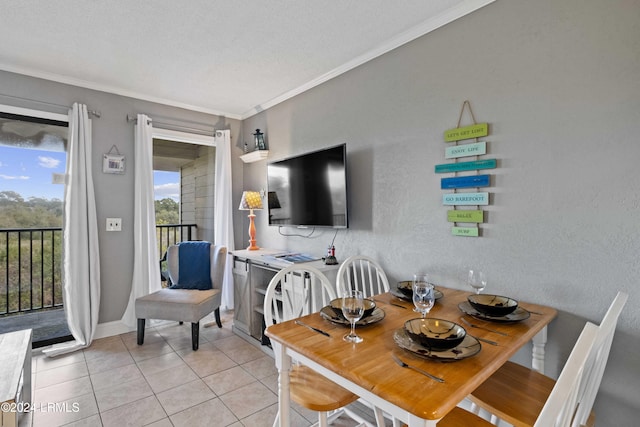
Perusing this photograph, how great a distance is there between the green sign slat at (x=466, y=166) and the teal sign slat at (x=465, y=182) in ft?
0.17

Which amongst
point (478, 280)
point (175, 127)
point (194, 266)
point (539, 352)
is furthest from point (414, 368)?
point (175, 127)

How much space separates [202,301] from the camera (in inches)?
116

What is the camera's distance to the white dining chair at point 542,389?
820mm

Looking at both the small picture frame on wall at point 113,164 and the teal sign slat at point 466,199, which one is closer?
the teal sign slat at point 466,199

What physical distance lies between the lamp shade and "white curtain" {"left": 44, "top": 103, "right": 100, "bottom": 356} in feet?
4.62

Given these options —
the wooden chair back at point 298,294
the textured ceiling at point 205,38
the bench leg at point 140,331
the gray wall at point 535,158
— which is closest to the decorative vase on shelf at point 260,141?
the textured ceiling at point 205,38

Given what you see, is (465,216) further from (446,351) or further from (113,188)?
(113,188)

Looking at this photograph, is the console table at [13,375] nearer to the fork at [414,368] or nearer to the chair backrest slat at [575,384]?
the fork at [414,368]

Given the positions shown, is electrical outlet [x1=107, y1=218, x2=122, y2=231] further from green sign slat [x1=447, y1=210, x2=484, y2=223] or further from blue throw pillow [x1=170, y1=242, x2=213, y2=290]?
green sign slat [x1=447, y1=210, x2=484, y2=223]

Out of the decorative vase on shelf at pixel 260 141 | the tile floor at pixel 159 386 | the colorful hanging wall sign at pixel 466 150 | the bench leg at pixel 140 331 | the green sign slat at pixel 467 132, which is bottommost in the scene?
the tile floor at pixel 159 386

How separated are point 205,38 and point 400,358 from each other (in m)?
2.40

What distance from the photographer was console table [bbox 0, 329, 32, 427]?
4.35 feet

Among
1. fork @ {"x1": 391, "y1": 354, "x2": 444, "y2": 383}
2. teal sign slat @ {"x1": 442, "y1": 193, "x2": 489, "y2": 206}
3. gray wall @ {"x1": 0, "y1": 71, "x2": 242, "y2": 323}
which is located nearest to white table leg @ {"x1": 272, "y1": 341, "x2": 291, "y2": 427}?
fork @ {"x1": 391, "y1": 354, "x2": 444, "y2": 383}

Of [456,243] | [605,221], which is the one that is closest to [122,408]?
[456,243]
